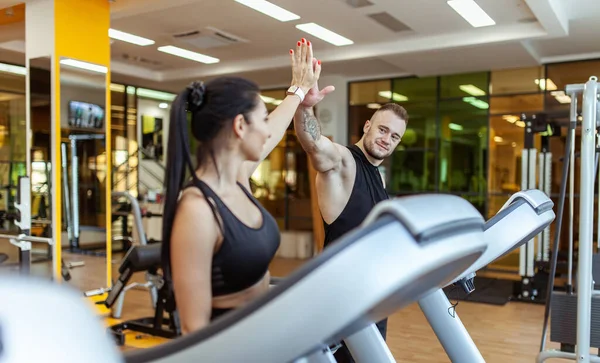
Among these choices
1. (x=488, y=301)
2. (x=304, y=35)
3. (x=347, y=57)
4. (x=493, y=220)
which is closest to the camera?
(x=493, y=220)

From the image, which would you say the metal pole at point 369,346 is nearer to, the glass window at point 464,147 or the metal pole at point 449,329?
the metal pole at point 449,329

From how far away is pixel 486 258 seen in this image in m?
1.67

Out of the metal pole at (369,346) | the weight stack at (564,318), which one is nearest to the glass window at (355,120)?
the weight stack at (564,318)

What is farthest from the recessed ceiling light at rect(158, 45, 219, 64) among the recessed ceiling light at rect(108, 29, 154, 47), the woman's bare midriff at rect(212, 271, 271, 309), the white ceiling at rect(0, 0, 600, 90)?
the woman's bare midriff at rect(212, 271, 271, 309)

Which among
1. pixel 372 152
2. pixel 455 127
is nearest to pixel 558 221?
pixel 372 152

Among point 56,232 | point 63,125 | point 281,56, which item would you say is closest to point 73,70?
point 63,125

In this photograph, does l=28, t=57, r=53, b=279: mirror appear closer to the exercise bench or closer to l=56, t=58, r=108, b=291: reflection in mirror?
l=56, t=58, r=108, b=291: reflection in mirror

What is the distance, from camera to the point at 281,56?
24.8 ft

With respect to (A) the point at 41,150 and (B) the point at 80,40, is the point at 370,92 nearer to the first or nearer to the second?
(B) the point at 80,40

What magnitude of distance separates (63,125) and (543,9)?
4.32m

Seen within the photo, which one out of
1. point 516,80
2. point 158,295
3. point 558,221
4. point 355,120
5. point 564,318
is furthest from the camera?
point 355,120

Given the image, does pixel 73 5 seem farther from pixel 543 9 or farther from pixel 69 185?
pixel 543 9

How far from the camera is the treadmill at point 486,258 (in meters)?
1.60

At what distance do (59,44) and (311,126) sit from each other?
11.9ft
